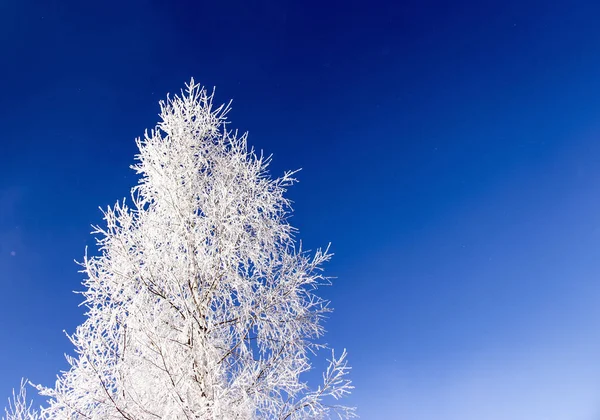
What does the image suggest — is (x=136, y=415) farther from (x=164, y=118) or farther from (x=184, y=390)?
(x=164, y=118)

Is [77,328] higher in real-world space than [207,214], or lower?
lower

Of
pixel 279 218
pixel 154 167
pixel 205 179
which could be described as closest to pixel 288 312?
pixel 279 218

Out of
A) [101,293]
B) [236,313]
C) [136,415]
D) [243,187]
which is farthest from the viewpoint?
[243,187]

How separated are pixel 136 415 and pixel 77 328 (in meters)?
1.13

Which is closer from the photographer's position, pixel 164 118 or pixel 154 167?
pixel 154 167

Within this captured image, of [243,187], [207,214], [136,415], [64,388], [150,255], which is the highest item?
[243,187]

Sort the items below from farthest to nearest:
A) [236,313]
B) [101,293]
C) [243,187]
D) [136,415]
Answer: [243,187] < [236,313] < [101,293] < [136,415]

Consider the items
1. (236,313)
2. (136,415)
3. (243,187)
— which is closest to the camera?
(136,415)

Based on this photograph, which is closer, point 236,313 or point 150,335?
point 150,335

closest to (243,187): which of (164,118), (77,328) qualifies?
(164,118)

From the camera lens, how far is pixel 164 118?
638 cm

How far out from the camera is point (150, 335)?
4766mm

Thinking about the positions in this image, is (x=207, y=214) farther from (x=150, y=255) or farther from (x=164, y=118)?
(x=164, y=118)

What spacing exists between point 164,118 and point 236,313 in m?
2.98
